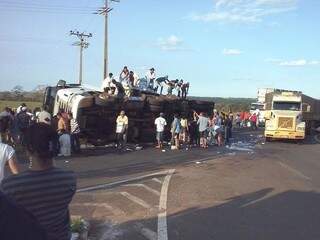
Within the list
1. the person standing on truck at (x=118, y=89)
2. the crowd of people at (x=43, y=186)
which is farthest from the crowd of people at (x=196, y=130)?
the crowd of people at (x=43, y=186)

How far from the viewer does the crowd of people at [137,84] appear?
28.6m

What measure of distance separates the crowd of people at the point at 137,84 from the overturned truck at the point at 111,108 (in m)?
0.47

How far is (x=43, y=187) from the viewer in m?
4.00

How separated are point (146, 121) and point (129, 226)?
1986 cm

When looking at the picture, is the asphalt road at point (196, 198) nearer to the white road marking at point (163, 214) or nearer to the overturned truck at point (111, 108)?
the white road marking at point (163, 214)

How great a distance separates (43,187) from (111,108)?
23.3 meters

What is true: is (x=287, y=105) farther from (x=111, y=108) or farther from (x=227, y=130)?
(x=111, y=108)

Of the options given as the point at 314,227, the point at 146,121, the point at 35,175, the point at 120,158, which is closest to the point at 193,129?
the point at 146,121

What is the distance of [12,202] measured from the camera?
112 inches

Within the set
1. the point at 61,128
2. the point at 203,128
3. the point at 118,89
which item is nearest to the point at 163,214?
the point at 61,128

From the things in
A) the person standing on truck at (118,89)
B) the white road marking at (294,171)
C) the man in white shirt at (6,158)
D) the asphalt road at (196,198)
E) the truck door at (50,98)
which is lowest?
the white road marking at (294,171)

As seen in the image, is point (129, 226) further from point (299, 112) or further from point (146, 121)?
point (299, 112)

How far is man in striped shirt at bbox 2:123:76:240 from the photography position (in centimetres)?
390

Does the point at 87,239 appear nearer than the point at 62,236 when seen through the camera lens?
No
